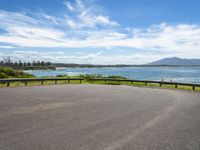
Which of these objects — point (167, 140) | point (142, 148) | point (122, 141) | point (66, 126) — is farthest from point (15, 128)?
point (167, 140)

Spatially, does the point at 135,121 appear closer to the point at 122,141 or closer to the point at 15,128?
the point at 122,141

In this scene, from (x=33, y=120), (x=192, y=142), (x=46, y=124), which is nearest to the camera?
(x=192, y=142)

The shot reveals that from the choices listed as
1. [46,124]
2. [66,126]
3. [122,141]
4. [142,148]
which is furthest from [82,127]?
[142,148]

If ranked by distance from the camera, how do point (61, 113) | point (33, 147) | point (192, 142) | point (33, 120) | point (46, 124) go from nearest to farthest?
1. point (33, 147)
2. point (192, 142)
3. point (46, 124)
4. point (33, 120)
5. point (61, 113)

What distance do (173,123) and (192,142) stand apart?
6.60 ft

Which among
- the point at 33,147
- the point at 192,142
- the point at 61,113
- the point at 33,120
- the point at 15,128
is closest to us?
the point at 33,147

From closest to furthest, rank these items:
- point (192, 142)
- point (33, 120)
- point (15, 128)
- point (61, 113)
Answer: point (192, 142), point (15, 128), point (33, 120), point (61, 113)

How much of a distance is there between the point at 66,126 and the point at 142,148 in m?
2.78

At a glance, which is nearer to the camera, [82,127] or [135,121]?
[82,127]

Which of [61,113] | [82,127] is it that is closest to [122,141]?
[82,127]

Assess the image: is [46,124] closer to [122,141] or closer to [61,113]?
[61,113]

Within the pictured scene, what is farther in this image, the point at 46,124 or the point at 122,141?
the point at 46,124

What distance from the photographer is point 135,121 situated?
8008mm

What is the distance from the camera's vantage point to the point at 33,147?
207 inches
